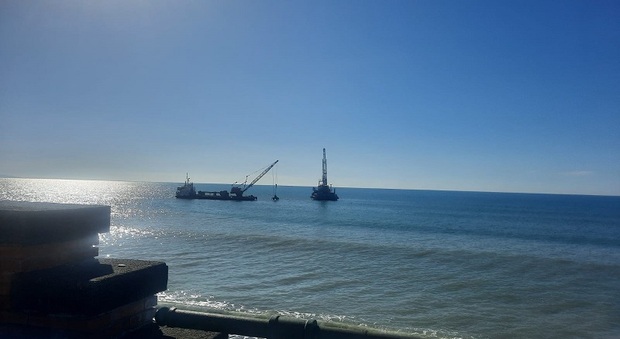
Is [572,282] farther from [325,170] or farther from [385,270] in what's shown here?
[325,170]

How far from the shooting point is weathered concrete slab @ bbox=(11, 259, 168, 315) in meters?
1.98

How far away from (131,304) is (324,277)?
18.8 m

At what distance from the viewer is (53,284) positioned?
2.02m

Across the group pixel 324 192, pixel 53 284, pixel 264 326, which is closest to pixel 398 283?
pixel 264 326

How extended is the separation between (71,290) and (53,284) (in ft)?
0.37

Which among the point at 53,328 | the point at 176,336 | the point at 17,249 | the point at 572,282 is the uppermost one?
the point at 17,249

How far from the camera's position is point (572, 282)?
23719 mm

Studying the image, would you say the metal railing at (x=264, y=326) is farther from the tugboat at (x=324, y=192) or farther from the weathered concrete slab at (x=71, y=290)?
the tugboat at (x=324, y=192)

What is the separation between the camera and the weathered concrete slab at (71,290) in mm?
1979

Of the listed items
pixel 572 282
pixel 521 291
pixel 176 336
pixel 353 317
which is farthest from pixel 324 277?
pixel 176 336

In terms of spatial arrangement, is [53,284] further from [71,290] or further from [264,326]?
[264,326]

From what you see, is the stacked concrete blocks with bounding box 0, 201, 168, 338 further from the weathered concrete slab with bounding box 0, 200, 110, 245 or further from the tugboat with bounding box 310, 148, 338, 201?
the tugboat with bounding box 310, 148, 338, 201

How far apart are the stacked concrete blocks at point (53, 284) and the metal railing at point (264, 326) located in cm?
28

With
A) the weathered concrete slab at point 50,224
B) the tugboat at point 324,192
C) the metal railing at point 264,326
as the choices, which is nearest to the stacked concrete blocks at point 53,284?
the weathered concrete slab at point 50,224
